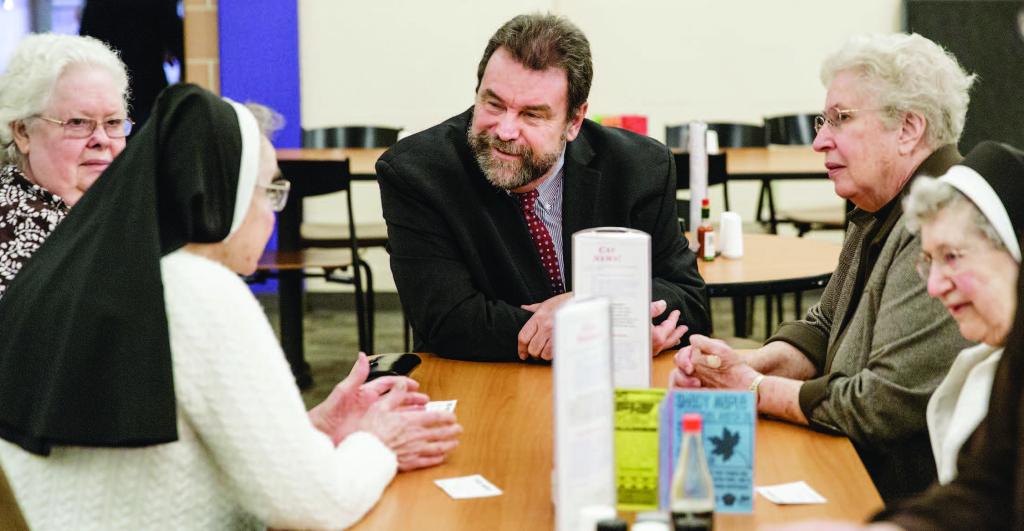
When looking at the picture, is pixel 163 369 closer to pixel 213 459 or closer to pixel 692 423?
pixel 213 459

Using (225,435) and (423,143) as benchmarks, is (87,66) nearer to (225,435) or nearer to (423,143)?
(423,143)

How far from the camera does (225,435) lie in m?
1.55

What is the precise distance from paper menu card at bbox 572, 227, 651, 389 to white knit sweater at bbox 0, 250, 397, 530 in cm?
43

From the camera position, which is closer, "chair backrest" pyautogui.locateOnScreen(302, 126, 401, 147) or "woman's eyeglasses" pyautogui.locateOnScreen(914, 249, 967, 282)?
"woman's eyeglasses" pyautogui.locateOnScreen(914, 249, 967, 282)

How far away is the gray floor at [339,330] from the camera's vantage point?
5.66m

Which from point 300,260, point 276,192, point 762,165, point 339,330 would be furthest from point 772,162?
point 276,192

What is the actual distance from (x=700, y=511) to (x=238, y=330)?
660 mm

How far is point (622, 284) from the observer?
5.79 ft

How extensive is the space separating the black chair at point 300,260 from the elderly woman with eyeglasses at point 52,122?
1863 millimetres

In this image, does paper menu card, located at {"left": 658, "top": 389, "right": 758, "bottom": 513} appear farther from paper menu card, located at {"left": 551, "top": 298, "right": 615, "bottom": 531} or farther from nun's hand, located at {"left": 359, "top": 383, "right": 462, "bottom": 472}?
nun's hand, located at {"left": 359, "top": 383, "right": 462, "bottom": 472}

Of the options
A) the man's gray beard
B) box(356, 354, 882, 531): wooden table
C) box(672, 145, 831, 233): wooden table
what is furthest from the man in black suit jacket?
box(672, 145, 831, 233): wooden table

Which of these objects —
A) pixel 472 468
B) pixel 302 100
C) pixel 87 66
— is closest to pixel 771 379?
pixel 472 468

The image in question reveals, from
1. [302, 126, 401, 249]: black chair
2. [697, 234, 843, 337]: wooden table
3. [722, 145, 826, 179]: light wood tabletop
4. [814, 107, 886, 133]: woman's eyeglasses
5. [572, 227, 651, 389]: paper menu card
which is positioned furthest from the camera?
[302, 126, 401, 249]: black chair

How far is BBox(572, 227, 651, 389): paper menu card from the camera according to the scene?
1729 millimetres
